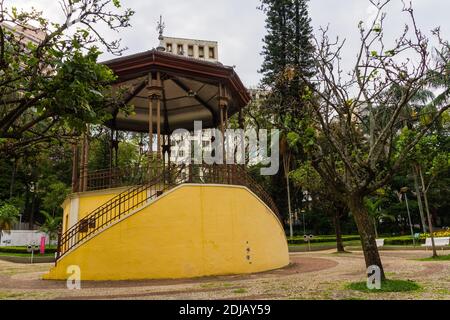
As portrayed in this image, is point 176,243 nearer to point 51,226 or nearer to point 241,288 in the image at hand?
point 241,288

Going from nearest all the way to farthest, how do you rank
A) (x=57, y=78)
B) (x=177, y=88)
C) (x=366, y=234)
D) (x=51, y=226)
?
(x=57, y=78) < (x=366, y=234) < (x=177, y=88) < (x=51, y=226)

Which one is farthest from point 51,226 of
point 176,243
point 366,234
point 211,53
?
point 211,53

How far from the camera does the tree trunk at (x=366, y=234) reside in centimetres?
863

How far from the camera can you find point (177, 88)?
16.5 m

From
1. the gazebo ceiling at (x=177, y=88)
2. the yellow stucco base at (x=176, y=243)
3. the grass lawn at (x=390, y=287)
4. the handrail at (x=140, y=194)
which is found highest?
the gazebo ceiling at (x=177, y=88)

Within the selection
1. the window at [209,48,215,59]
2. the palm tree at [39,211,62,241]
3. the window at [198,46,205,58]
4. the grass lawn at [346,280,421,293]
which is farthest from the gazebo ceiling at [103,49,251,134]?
the window at [209,48,215,59]

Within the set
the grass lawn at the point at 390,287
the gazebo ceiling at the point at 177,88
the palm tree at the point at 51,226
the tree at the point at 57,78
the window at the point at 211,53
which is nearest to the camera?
the tree at the point at 57,78

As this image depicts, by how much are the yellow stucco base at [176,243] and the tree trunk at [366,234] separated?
4.45m

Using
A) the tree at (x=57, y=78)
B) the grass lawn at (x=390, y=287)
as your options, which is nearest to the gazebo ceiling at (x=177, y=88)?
the tree at (x=57, y=78)

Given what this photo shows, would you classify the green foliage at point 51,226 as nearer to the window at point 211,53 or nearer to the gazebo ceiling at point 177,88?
the gazebo ceiling at point 177,88

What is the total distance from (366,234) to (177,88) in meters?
10.7

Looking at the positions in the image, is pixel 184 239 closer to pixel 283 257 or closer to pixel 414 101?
pixel 283 257

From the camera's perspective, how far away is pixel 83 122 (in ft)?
18.5
